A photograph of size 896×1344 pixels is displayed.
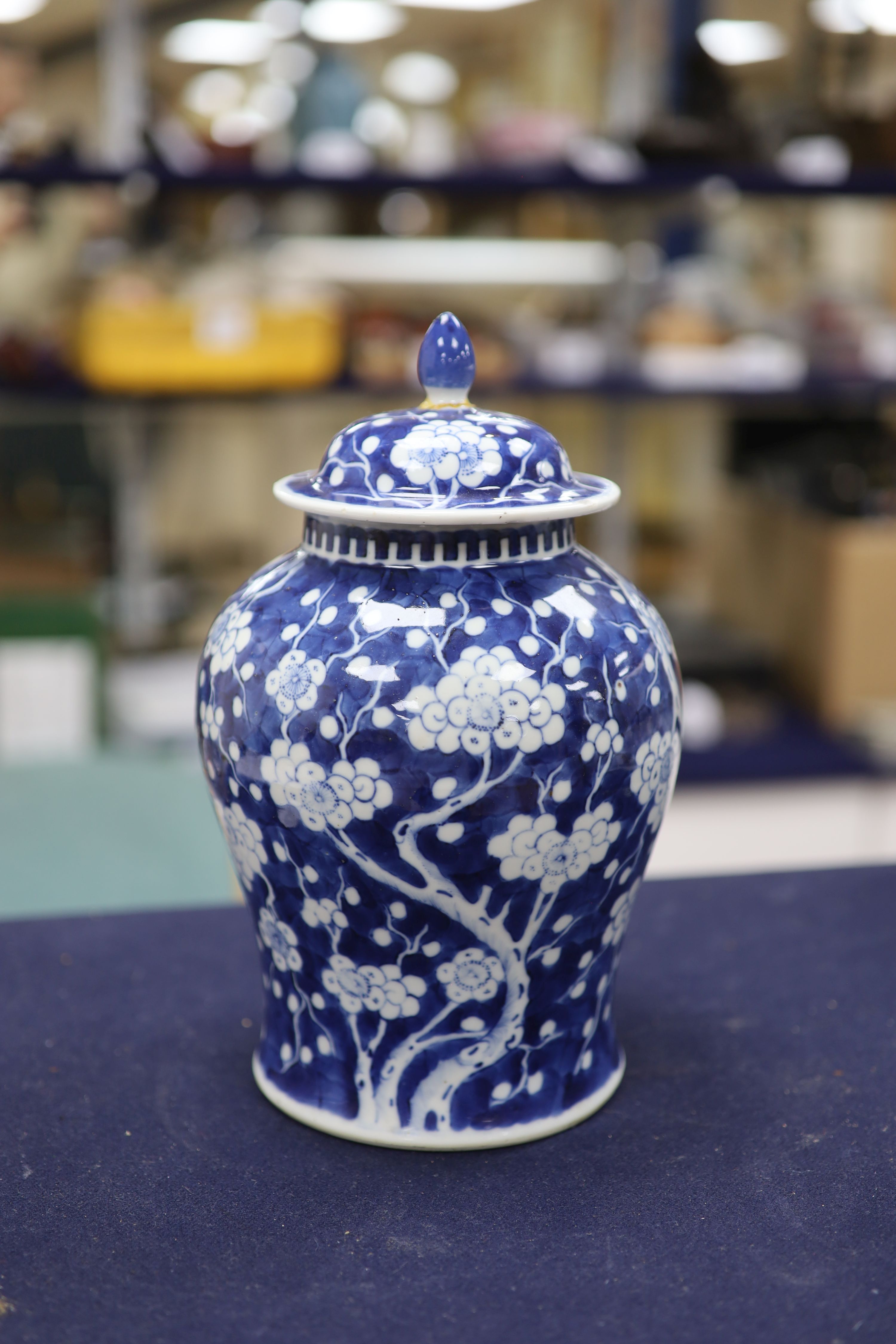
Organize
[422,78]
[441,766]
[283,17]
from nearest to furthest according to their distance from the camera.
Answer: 1. [441,766]
2. [283,17]
3. [422,78]

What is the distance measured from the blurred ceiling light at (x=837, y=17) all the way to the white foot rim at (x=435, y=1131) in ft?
8.49

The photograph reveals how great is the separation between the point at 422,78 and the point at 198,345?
1.77m

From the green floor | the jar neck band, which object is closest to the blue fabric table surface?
the green floor

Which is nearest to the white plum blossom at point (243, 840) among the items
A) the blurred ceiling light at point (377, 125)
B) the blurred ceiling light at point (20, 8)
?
the blurred ceiling light at point (377, 125)

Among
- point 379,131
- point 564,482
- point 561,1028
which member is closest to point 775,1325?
point 561,1028

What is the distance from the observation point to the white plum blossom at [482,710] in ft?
2.31

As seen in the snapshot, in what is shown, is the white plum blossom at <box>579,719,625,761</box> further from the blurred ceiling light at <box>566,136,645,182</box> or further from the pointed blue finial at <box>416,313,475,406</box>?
the blurred ceiling light at <box>566,136,645,182</box>

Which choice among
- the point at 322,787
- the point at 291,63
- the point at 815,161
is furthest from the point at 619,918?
the point at 291,63

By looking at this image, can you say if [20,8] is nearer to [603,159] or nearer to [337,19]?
[337,19]

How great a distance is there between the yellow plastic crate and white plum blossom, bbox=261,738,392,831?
1815 mm

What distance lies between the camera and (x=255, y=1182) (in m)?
0.76

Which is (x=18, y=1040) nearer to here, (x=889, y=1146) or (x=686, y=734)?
(x=889, y=1146)

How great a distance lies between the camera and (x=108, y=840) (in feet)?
4.61

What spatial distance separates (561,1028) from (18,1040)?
36cm
